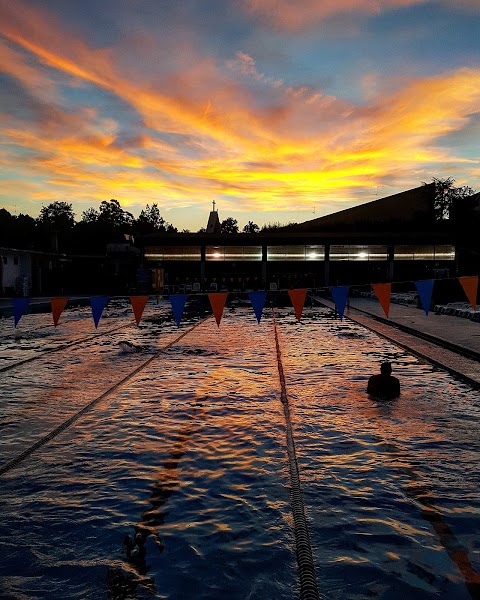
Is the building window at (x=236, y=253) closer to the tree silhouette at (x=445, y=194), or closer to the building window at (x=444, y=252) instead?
the building window at (x=444, y=252)

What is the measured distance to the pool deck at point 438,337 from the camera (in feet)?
38.4

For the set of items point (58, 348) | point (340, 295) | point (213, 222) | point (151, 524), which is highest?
point (213, 222)

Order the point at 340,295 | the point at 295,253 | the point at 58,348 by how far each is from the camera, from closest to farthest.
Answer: the point at 58,348 → the point at 340,295 → the point at 295,253

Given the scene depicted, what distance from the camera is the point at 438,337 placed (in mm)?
15711

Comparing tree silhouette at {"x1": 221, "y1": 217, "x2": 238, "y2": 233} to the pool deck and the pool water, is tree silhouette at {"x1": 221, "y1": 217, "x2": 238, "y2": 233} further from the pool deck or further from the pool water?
the pool water

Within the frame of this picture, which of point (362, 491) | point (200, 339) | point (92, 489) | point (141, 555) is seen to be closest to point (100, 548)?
point (141, 555)

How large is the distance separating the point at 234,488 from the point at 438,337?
39.8 ft

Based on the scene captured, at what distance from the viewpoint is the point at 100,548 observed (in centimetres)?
416

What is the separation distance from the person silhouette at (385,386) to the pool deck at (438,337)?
1.90 meters

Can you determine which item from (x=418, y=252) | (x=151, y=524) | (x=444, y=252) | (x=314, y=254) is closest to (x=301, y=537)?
(x=151, y=524)

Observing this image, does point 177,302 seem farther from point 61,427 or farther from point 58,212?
point 58,212

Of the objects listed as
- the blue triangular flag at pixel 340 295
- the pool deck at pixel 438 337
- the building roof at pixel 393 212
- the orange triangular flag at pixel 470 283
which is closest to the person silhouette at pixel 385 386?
the pool deck at pixel 438 337

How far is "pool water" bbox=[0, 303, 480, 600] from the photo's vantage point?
12.4 ft

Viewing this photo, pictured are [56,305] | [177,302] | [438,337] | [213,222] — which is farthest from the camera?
[213,222]
